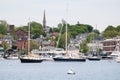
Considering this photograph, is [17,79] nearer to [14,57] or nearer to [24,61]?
[24,61]

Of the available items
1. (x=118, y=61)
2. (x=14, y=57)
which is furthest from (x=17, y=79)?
(x=14, y=57)

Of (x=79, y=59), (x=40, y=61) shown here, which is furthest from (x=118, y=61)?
(x=40, y=61)

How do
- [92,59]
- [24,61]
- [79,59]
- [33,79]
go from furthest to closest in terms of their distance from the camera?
[92,59] → [79,59] → [24,61] → [33,79]

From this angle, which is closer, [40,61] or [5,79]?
[5,79]

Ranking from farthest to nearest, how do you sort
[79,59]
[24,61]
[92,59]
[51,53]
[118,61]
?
1. [51,53]
2. [92,59]
3. [118,61]
4. [79,59]
5. [24,61]

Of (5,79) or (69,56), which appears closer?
(5,79)

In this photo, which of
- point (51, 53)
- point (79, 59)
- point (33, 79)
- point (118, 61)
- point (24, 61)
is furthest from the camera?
A: point (51, 53)

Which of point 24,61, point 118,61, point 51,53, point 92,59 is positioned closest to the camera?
point 24,61

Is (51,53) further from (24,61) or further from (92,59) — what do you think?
(24,61)

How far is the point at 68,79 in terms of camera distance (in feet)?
263

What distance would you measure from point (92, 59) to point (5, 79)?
9934 centimetres

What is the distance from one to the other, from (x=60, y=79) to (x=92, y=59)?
3878 inches

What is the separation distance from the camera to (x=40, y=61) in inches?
5586

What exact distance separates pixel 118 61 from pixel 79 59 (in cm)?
1494
